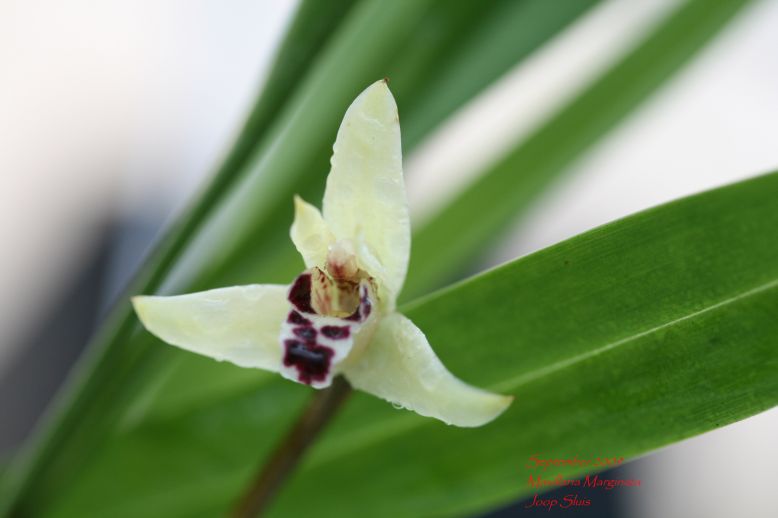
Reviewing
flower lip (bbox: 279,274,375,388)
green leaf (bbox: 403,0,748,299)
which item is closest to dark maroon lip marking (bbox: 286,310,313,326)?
flower lip (bbox: 279,274,375,388)

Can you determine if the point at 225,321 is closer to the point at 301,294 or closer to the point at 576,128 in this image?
the point at 301,294

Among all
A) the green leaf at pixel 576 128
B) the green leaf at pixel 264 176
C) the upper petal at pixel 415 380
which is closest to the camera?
the upper petal at pixel 415 380

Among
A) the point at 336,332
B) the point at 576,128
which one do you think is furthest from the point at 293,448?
the point at 576,128

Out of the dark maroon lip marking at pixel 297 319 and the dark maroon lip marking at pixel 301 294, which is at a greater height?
the dark maroon lip marking at pixel 301 294

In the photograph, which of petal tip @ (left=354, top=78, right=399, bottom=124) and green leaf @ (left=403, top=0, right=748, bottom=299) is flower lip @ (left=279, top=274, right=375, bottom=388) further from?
green leaf @ (left=403, top=0, right=748, bottom=299)

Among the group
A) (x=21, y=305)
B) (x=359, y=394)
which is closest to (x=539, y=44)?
(x=359, y=394)

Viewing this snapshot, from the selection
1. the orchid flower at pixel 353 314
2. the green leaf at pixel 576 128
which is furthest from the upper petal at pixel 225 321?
the green leaf at pixel 576 128

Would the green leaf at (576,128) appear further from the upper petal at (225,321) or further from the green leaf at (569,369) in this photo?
the upper petal at (225,321)
